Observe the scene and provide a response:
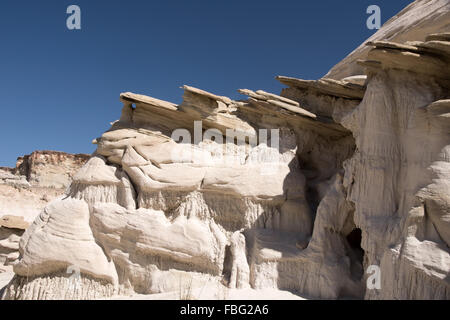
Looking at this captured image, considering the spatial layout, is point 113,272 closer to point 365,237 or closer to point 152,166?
point 152,166

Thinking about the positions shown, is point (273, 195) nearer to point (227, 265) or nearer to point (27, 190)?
point (227, 265)

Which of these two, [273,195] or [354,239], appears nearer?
[273,195]

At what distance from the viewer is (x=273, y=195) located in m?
6.67

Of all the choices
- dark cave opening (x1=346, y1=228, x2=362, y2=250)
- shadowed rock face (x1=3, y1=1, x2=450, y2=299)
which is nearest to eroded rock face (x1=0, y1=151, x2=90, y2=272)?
shadowed rock face (x1=3, y1=1, x2=450, y2=299)

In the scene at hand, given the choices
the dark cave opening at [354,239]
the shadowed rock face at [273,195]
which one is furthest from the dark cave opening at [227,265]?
the dark cave opening at [354,239]

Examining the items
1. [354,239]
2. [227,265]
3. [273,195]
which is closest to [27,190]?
[227,265]

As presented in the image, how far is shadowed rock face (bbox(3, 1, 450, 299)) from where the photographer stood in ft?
16.0

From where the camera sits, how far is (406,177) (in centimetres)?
516

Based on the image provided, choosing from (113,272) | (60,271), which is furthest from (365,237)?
(60,271)

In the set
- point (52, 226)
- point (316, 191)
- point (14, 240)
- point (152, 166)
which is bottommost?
point (14, 240)

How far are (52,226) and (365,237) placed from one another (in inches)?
240

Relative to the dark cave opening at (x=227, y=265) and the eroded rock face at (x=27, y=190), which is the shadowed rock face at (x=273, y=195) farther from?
the eroded rock face at (x=27, y=190)

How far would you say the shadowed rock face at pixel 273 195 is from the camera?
16.0 feet
